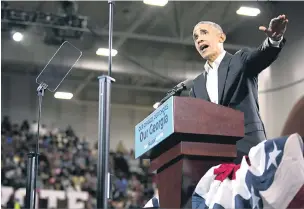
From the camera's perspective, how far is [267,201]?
154cm

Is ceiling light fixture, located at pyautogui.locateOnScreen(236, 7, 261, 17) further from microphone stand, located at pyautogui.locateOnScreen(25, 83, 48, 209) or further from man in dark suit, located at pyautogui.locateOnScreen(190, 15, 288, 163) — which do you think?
microphone stand, located at pyautogui.locateOnScreen(25, 83, 48, 209)

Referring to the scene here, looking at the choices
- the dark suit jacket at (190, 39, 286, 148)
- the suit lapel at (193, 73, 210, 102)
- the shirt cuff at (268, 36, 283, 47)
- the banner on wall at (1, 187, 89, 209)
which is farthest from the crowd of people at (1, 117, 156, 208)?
the shirt cuff at (268, 36, 283, 47)

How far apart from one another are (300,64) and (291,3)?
0.78 meters

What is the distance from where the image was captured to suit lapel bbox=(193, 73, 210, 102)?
7.08 feet

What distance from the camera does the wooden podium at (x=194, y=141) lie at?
1740 mm

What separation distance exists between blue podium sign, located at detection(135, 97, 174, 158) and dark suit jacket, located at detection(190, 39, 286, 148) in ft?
0.97

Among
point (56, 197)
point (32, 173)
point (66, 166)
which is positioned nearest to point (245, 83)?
point (32, 173)

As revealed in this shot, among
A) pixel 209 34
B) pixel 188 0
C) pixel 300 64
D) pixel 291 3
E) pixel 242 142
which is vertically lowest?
pixel 242 142

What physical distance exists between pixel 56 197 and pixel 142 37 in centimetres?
289

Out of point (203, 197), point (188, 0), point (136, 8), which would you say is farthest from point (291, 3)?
point (203, 197)

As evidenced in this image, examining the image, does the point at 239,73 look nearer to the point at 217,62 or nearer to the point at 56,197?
the point at 217,62

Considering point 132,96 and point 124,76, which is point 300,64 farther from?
point 132,96

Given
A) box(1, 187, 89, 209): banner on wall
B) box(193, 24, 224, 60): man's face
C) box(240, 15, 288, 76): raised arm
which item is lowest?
box(240, 15, 288, 76): raised arm

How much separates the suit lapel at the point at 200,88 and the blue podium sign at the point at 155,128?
0.91ft
